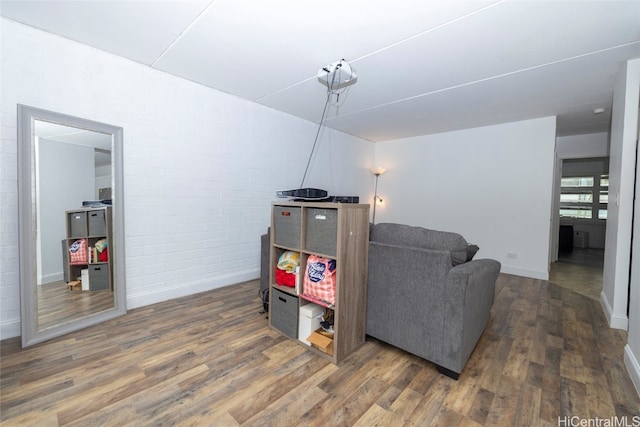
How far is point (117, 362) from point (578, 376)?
10.3 feet

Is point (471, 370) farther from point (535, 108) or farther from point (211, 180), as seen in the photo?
point (535, 108)

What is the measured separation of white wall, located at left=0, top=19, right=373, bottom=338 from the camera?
2.01 m

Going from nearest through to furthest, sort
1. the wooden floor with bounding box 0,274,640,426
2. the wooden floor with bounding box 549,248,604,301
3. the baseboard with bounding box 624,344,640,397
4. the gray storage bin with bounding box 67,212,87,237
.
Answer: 1. the wooden floor with bounding box 0,274,640,426
2. the baseboard with bounding box 624,344,640,397
3. the gray storage bin with bounding box 67,212,87,237
4. the wooden floor with bounding box 549,248,604,301

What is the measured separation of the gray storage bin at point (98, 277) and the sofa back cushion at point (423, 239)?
2512mm

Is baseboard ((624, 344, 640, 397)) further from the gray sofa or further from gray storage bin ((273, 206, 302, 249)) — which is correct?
gray storage bin ((273, 206, 302, 249))

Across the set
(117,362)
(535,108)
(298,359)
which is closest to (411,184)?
(535,108)

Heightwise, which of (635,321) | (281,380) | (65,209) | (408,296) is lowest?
(281,380)

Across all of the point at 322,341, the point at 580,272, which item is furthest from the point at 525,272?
the point at 322,341

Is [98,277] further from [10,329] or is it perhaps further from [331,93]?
[331,93]

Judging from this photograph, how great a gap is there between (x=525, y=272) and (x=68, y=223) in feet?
19.3

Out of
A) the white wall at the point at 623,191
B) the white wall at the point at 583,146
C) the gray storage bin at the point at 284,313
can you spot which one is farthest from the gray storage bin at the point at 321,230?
the white wall at the point at 583,146

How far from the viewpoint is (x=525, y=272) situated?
414 centimetres

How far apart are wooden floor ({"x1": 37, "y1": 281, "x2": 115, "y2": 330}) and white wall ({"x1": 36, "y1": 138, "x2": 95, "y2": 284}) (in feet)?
0.34

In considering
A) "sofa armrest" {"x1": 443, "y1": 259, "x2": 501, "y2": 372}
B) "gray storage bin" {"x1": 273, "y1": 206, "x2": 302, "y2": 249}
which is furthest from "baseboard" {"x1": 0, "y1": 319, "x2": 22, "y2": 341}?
"sofa armrest" {"x1": 443, "y1": 259, "x2": 501, "y2": 372}
